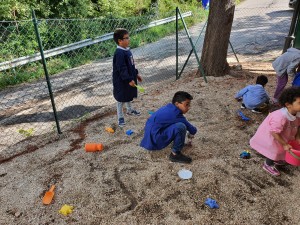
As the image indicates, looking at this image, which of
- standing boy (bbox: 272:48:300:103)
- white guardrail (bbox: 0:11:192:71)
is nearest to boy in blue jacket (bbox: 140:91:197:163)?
standing boy (bbox: 272:48:300:103)

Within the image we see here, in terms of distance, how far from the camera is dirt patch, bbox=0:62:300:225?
8.53 ft

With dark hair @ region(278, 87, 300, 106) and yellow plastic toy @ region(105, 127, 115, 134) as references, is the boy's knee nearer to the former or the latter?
dark hair @ region(278, 87, 300, 106)

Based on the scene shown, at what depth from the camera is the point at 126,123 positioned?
443 cm

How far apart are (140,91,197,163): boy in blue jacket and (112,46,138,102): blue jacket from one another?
0.99 m

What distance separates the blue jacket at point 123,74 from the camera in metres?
3.85

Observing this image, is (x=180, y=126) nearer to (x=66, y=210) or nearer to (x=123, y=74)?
(x=123, y=74)

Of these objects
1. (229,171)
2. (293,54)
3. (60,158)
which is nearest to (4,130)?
(60,158)

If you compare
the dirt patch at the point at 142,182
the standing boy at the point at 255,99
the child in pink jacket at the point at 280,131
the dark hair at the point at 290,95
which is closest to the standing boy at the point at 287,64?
the standing boy at the point at 255,99

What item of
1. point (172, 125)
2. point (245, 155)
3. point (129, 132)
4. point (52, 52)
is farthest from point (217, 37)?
point (52, 52)

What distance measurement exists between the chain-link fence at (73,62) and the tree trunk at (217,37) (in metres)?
0.84

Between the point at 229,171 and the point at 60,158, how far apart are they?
7.09 ft

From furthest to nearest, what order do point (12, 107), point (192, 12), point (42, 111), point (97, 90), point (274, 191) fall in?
point (192, 12) < point (97, 90) < point (12, 107) < point (42, 111) < point (274, 191)

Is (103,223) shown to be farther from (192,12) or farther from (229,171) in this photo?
(192,12)

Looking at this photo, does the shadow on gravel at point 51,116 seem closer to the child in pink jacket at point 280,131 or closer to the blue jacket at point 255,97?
the blue jacket at point 255,97
